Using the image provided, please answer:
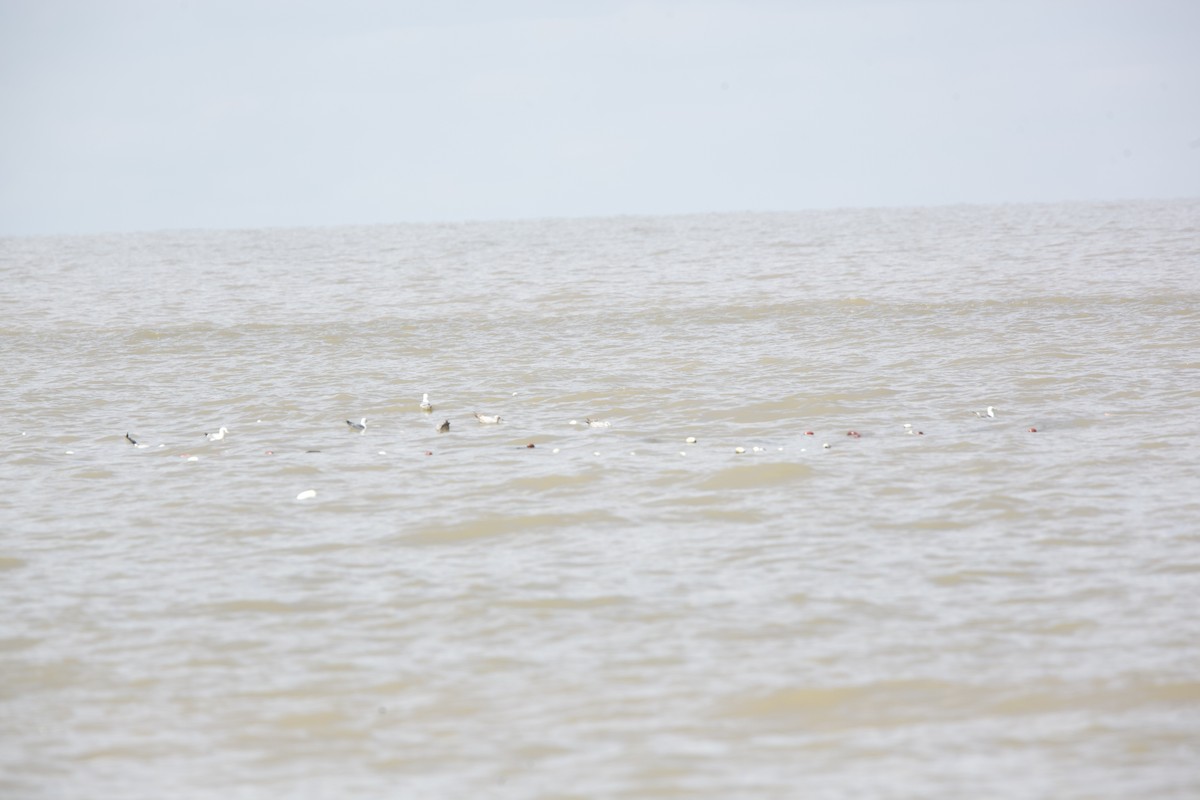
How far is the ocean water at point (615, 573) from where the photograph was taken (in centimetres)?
624

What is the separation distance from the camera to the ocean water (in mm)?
6238

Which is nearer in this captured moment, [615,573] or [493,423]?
[615,573]

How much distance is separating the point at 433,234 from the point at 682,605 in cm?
6433

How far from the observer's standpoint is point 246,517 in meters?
10.6

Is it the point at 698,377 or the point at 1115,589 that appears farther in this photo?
the point at 698,377

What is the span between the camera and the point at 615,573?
8852 millimetres

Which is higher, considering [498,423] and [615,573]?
[498,423]

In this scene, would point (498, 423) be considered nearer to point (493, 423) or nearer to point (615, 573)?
point (493, 423)

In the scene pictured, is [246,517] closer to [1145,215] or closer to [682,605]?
[682,605]

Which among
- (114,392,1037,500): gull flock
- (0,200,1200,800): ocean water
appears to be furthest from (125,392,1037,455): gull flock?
(0,200,1200,800): ocean water

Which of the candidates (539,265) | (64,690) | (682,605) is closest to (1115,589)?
(682,605)

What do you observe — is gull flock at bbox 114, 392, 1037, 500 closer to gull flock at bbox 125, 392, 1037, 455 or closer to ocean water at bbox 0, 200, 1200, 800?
gull flock at bbox 125, 392, 1037, 455

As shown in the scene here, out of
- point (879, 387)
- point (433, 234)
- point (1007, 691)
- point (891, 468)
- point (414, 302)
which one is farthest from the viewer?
point (433, 234)

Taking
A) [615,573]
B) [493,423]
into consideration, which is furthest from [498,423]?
[615,573]
